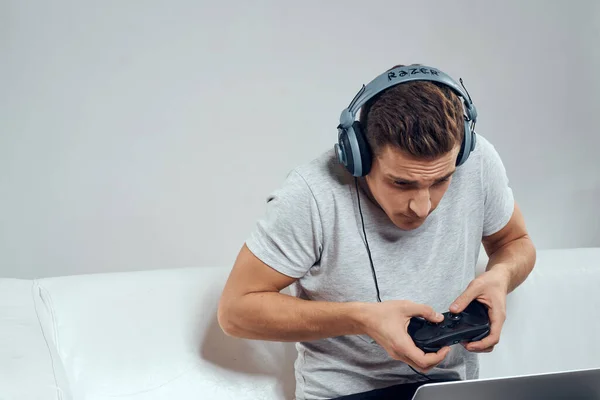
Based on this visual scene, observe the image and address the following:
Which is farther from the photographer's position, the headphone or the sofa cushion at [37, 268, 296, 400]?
the sofa cushion at [37, 268, 296, 400]

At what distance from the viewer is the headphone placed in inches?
49.4

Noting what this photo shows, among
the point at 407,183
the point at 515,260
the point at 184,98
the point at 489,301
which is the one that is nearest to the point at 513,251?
the point at 515,260

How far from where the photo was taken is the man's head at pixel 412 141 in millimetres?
1219

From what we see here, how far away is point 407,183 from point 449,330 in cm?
26

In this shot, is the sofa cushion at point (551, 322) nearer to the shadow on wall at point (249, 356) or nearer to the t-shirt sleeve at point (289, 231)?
the shadow on wall at point (249, 356)

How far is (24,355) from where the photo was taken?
1.36m

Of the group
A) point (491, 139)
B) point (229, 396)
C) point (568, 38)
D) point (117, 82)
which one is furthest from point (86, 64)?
point (568, 38)

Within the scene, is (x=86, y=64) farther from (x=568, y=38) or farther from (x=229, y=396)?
(x=568, y=38)

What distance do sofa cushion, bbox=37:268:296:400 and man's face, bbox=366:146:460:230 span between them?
520mm

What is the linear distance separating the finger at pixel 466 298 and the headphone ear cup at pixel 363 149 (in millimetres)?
269

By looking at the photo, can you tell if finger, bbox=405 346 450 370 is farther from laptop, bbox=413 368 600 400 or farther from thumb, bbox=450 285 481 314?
laptop, bbox=413 368 600 400

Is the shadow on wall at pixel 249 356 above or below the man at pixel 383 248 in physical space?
below

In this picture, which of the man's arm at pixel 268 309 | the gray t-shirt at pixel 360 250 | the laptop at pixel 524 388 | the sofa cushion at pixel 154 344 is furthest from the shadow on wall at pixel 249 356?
the laptop at pixel 524 388

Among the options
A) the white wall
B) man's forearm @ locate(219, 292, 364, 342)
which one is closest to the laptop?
man's forearm @ locate(219, 292, 364, 342)
